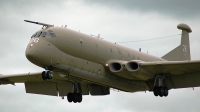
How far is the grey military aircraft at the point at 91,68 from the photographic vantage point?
37062mm

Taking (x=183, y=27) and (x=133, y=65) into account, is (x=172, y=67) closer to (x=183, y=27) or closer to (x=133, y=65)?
(x=133, y=65)

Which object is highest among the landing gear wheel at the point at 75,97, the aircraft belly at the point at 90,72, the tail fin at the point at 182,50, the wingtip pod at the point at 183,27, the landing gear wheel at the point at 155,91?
the wingtip pod at the point at 183,27

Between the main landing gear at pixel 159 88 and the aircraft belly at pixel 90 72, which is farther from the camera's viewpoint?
the main landing gear at pixel 159 88

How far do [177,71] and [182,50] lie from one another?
24.6ft

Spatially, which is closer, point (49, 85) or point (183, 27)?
point (49, 85)

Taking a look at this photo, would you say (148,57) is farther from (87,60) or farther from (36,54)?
(36,54)

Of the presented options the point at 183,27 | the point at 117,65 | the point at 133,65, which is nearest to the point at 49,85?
the point at 117,65

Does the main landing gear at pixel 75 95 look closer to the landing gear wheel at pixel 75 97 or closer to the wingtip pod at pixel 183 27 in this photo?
the landing gear wheel at pixel 75 97

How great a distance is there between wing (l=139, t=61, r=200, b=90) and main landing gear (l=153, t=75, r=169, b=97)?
0.47 meters

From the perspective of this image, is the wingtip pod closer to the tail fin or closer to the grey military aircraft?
the tail fin

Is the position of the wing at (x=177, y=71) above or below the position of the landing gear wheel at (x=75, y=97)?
above

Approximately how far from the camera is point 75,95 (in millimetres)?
43688

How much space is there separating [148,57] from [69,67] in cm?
876

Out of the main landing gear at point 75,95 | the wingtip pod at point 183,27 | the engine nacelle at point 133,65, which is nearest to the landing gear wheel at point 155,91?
the engine nacelle at point 133,65
